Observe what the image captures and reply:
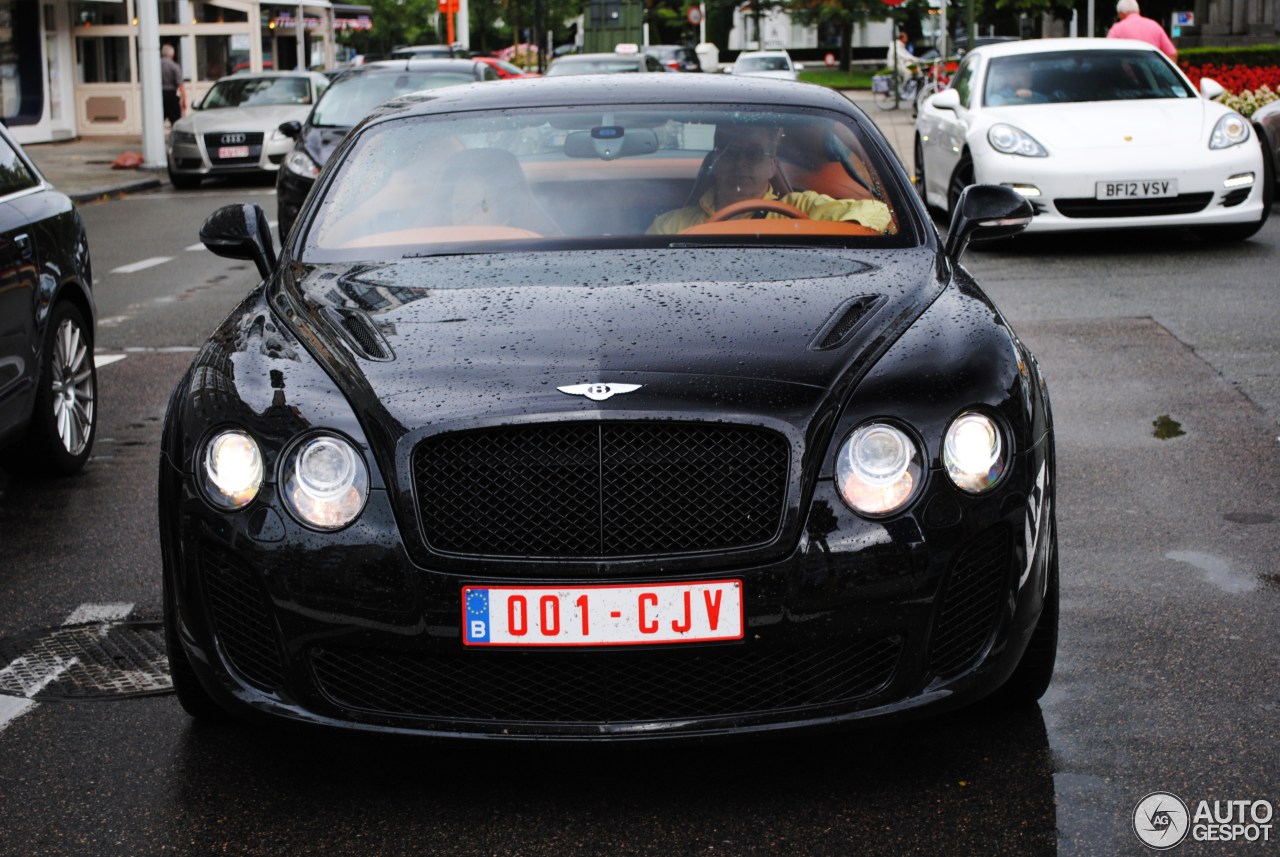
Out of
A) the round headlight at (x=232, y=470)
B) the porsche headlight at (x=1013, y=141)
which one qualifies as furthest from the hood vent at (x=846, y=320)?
the porsche headlight at (x=1013, y=141)

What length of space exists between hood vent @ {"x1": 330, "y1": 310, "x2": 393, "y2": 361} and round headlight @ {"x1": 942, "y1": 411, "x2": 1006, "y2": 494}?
3.71 ft

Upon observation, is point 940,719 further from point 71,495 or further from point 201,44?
point 201,44

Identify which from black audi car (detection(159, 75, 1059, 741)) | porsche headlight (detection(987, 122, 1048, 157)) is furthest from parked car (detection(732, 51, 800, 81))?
black audi car (detection(159, 75, 1059, 741))

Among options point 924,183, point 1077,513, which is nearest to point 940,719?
point 1077,513

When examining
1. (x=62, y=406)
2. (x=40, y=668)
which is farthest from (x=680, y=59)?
(x=40, y=668)

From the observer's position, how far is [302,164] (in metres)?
14.6

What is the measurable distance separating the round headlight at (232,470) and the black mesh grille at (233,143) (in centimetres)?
2026

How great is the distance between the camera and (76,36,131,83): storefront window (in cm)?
3559

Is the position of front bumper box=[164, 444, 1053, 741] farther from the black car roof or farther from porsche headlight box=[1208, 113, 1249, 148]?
porsche headlight box=[1208, 113, 1249, 148]

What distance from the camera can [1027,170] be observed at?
41.8 ft

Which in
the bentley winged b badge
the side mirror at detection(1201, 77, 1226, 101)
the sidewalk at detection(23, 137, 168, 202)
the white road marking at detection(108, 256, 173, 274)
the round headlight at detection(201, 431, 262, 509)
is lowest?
the white road marking at detection(108, 256, 173, 274)

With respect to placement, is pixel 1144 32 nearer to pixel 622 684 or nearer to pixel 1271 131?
pixel 1271 131

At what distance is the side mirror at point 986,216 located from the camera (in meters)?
4.94

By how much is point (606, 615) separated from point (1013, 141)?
403 inches
